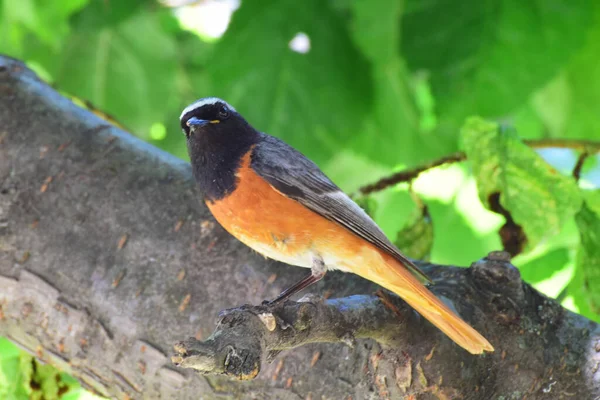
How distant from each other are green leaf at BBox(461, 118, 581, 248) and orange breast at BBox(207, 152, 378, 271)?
65cm

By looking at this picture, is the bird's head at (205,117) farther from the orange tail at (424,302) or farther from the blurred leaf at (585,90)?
the blurred leaf at (585,90)

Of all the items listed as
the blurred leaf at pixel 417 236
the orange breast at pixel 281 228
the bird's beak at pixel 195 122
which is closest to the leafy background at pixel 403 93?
the blurred leaf at pixel 417 236

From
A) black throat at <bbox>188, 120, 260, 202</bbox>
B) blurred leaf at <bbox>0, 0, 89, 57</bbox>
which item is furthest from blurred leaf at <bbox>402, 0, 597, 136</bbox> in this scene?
blurred leaf at <bbox>0, 0, 89, 57</bbox>

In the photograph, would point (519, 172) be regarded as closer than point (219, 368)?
No

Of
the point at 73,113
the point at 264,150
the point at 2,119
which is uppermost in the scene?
the point at 264,150

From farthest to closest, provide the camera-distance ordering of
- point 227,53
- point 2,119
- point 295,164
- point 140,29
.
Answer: point 140,29 → point 227,53 → point 2,119 → point 295,164

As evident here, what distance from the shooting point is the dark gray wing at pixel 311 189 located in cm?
255

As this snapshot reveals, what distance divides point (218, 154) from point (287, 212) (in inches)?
14.7

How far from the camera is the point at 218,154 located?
264 cm

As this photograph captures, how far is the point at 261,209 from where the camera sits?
2520 millimetres

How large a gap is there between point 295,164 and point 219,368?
1270 mm

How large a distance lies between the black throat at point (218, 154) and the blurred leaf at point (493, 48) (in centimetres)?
103

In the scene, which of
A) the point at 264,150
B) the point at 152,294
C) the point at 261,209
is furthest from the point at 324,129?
the point at 152,294

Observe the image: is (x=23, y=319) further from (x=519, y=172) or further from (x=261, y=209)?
(x=519, y=172)
